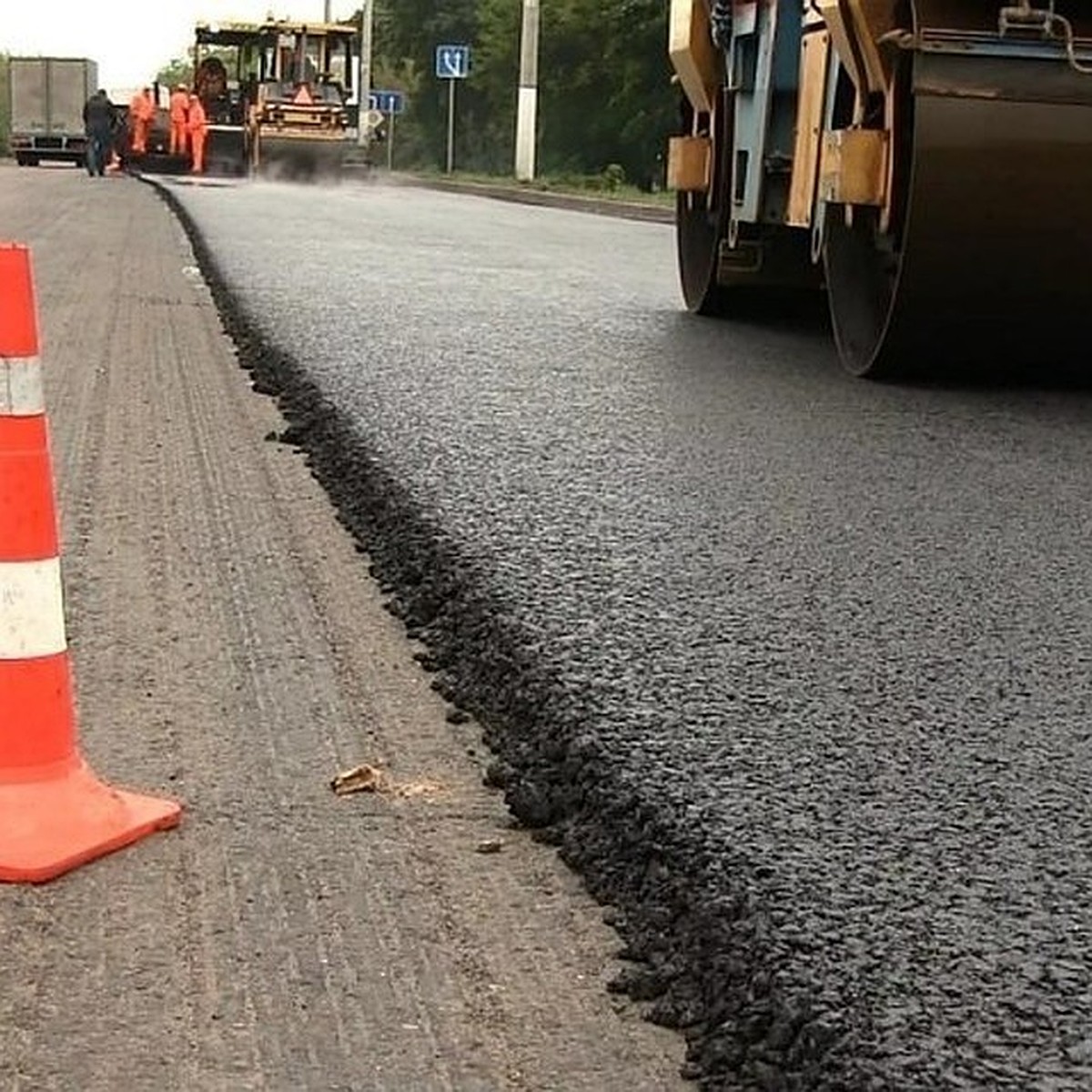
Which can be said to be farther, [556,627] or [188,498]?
[188,498]

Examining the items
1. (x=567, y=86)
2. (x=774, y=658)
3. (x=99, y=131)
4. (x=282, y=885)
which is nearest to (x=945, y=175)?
→ (x=774, y=658)

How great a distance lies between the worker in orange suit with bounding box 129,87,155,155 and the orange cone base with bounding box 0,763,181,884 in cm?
3784

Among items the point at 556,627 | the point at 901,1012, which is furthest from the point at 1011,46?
the point at 901,1012

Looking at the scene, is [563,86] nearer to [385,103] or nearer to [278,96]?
[385,103]

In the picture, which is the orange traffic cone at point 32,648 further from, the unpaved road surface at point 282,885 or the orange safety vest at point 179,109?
the orange safety vest at point 179,109

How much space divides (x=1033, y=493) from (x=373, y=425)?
1849 millimetres

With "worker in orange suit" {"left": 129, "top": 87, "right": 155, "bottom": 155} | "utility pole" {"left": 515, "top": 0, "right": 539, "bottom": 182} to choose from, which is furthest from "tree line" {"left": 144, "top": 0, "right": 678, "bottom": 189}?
"worker in orange suit" {"left": 129, "top": 87, "right": 155, "bottom": 155}

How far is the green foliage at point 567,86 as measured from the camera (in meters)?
52.7

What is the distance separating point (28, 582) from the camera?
2.86m

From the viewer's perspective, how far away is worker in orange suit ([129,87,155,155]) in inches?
1543

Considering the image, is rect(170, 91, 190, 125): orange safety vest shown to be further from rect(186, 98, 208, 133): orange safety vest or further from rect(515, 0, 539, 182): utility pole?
rect(515, 0, 539, 182): utility pole

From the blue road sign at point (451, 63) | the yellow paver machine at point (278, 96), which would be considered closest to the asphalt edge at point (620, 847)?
the yellow paver machine at point (278, 96)

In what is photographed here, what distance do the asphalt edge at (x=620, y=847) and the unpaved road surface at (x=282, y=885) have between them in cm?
4

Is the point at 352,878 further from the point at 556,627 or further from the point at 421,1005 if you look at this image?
the point at 556,627
